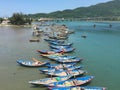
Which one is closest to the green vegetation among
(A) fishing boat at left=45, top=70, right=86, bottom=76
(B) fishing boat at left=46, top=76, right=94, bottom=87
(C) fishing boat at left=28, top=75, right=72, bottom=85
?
(A) fishing boat at left=45, top=70, right=86, bottom=76

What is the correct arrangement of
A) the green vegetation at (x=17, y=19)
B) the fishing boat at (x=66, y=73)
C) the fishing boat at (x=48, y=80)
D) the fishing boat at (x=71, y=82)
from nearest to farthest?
the fishing boat at (x=71, y=82), the fishing boat at (x=48, y=80), the fishing boat at (x=66, y=73), the green vegetation at (x=17, y=19)

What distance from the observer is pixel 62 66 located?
41.5 meters

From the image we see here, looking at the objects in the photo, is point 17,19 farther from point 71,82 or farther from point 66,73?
point 71,82

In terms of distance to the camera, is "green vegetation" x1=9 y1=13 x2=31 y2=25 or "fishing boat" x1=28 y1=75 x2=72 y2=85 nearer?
"fishing boat" x1=28 y1=75 x2=72 y2=85

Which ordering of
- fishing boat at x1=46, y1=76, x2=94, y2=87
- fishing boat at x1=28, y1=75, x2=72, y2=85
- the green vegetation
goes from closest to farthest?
fishing boat at x1=46, y1=76, x2=94, y2=87 < fishing boat at x1=28, y1=75, x2=72, y2=85 < the green vegetation

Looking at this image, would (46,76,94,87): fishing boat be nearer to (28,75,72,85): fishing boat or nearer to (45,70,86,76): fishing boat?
(28,75,72,85): fishing boat

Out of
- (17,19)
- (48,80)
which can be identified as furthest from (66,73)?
(17,19)

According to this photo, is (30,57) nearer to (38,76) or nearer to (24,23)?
(38,76)

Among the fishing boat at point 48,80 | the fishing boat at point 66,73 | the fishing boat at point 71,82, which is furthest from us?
the fishing boat at point 66,73

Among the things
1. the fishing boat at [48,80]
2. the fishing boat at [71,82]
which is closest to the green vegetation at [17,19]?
the fishing boat at [48,80]

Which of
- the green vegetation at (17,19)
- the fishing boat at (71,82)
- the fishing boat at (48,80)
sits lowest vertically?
the fishing boat at (71,82)

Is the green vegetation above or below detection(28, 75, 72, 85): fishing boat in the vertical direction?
above

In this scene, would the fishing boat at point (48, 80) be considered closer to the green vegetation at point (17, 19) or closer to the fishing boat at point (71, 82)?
the fishing boat at point (71, 82)

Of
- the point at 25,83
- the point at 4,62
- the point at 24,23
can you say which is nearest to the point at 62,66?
the point at 25,83
